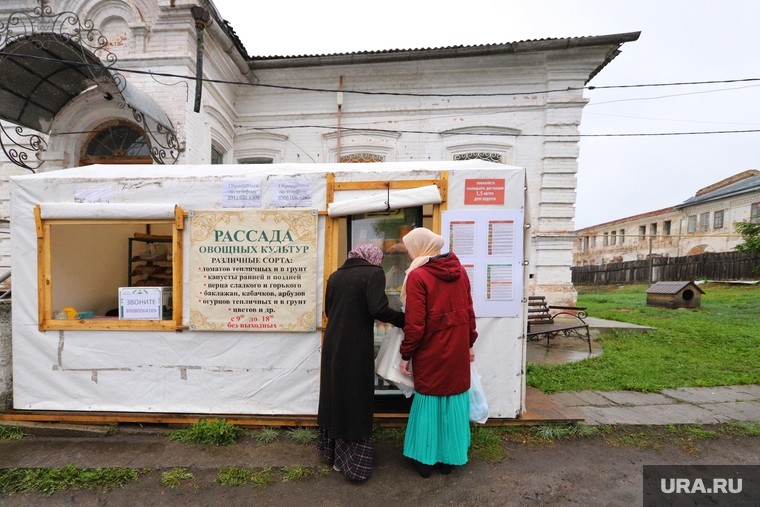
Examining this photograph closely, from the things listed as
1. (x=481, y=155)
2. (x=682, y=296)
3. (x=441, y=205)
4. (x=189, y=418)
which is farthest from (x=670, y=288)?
(x=189, y=418)

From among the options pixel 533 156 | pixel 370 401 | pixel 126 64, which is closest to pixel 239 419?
pixel 370 401

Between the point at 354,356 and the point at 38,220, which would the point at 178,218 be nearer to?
the point at 38,220

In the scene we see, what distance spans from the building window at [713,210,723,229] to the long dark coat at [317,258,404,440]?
108 feet

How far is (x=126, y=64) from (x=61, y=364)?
5930 millimetres

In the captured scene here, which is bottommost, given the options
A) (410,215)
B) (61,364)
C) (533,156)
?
(61,364)

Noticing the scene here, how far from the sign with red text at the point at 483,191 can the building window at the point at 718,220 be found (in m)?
31.6

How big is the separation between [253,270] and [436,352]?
1.93 m

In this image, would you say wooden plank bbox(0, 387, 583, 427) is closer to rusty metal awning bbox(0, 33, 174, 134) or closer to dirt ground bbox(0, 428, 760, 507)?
dirt ground bbox(0, 428, 760, 507)

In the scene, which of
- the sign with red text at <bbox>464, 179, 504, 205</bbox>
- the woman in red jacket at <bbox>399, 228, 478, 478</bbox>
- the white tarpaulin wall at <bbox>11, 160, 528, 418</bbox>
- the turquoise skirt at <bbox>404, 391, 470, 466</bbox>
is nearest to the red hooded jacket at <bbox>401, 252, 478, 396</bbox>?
the woman in red jacket at <bbox>399, 228, 478, 478</bbox>

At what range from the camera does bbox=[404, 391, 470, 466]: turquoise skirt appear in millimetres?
2691

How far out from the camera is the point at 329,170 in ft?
11.4

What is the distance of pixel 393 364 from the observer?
111 inches

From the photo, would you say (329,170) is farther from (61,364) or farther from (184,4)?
(184,4)

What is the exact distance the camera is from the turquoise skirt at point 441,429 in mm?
2691
